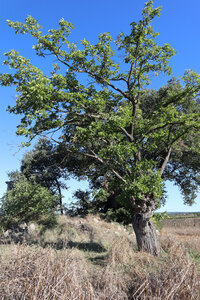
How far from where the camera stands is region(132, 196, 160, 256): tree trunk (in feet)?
40.6

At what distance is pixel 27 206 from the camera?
19828mm

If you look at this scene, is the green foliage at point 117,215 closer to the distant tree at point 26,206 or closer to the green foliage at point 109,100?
the distant tree at point 26,206

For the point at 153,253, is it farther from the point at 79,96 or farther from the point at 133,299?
the point at 79,96

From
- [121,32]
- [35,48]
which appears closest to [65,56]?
[35,48]

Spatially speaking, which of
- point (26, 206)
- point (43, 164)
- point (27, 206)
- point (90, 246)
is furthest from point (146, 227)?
point (43, 164)

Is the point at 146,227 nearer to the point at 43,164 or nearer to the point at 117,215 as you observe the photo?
the point at 117,215

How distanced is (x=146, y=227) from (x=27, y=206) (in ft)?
37.0

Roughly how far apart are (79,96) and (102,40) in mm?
3327

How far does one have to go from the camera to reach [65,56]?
42.5ft

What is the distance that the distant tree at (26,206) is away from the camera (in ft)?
64.6

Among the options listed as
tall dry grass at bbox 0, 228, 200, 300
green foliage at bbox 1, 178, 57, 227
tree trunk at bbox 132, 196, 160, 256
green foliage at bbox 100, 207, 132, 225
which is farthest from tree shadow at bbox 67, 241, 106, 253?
tall dry grass at bbox 0, 228, 200, 300

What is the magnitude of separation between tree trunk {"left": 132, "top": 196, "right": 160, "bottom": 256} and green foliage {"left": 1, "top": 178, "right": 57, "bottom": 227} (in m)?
9.83

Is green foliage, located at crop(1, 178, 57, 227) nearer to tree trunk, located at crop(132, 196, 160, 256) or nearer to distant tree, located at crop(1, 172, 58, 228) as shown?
distant tree, located at crop(1, 172, 58, 228)

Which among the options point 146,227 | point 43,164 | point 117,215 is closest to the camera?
point 146,227
